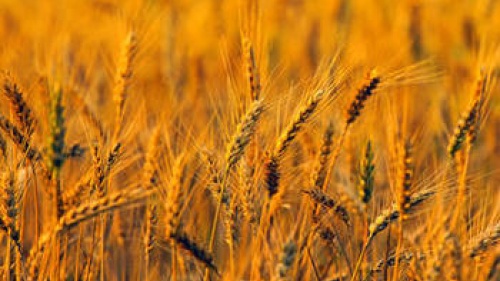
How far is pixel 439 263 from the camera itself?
158 cm

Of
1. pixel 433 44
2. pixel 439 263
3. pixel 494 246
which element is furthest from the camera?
pixel 433 44

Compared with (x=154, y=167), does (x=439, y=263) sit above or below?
below

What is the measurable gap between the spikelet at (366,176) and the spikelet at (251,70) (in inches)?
11.1

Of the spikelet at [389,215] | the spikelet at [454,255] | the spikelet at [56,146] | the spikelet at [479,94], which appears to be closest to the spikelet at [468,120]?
the spikelet at [479,94]

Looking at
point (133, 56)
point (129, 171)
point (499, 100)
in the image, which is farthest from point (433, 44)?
point (133, 56)

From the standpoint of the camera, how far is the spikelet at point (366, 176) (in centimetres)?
183

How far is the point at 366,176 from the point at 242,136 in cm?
29

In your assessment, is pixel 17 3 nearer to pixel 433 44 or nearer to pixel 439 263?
pixel 433 44

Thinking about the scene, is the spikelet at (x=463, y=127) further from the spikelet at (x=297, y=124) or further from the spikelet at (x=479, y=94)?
the spikelet at (x=297, y=124)

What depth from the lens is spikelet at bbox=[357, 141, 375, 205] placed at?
183cm

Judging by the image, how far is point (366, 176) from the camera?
5.98ft

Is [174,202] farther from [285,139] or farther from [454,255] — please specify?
[454,255]

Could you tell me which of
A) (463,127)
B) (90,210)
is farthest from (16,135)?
(463,127)

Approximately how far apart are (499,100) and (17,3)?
193 inches
